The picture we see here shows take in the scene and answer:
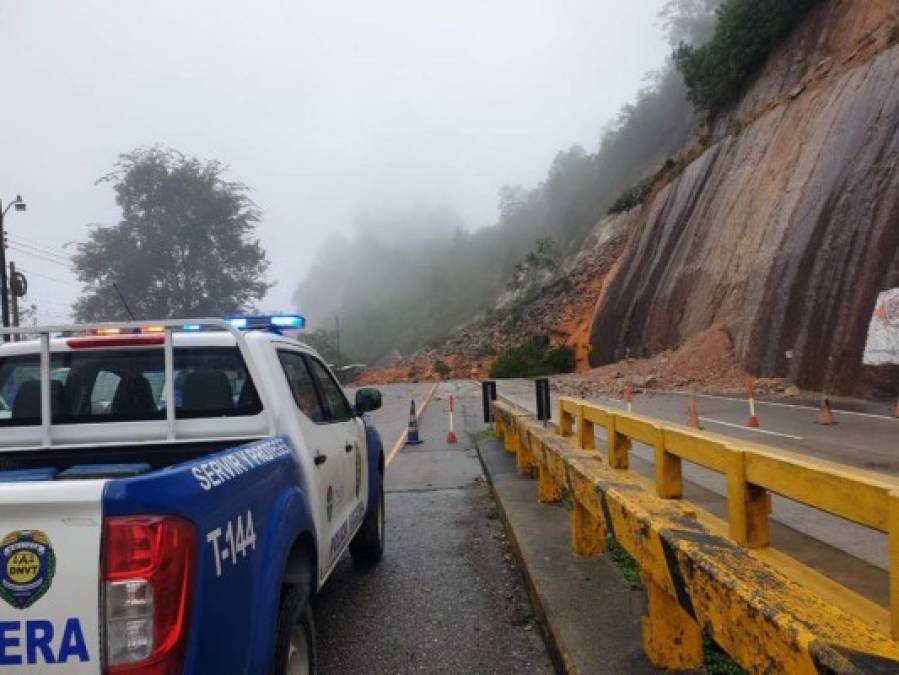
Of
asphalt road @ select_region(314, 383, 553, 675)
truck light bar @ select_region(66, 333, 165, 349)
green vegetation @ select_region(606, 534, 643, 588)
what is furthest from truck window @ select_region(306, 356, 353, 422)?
green vegetation @ select_region(606, 534, 643, 588)

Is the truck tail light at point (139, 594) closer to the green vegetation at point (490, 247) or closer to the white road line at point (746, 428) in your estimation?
the white road line at point (746, 428)

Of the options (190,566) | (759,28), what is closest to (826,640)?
(190,566)

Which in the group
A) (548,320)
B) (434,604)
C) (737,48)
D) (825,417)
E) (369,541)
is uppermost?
(737,48)

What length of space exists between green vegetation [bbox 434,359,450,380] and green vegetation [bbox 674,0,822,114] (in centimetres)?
2609

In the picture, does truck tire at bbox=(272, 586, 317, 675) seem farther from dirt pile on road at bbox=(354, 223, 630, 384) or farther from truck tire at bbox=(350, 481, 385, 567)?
dirt pile on road at bbox=(354, 223, 630, 384)

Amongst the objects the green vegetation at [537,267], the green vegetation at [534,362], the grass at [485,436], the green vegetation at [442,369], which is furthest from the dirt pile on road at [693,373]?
the green vegetation at [537,267]

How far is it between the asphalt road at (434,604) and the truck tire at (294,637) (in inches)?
34.5

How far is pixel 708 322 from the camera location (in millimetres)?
29797

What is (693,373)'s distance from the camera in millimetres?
27000

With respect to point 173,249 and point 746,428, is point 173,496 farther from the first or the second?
point 173,249

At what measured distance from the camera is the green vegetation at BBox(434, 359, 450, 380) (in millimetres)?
57938

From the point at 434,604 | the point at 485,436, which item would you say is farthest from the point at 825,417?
the point at 434,604

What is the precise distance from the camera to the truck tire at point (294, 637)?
2.99m

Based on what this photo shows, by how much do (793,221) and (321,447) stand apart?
82.1 feet
